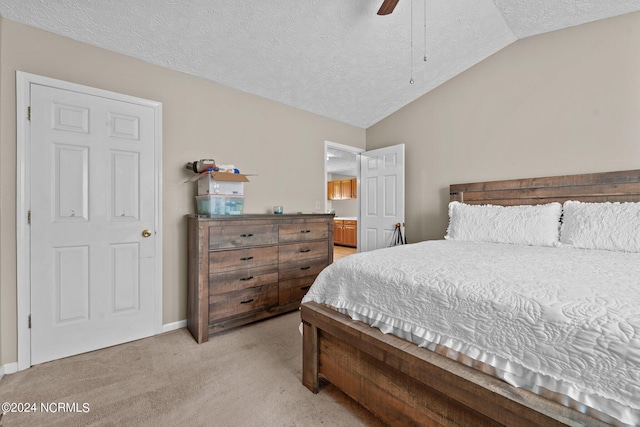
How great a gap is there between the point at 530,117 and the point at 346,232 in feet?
18.2

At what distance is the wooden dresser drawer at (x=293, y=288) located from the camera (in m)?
2.93

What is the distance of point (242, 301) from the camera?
261 cm

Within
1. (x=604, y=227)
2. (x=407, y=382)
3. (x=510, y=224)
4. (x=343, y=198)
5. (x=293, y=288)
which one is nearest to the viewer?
(x=407, y=382)

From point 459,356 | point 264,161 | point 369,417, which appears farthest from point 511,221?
point 264,161

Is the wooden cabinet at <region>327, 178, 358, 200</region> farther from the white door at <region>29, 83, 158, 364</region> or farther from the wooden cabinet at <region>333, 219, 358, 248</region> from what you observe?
the white door at <region>29, 83, 158, 364</region>

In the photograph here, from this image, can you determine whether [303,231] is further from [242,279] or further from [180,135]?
[180,135]

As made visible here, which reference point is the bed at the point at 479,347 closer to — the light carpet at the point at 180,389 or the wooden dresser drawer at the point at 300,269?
the light carpet at the point at 180,389

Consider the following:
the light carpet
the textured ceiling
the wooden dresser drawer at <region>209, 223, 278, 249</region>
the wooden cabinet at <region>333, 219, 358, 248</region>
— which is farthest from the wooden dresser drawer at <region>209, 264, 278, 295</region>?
the wooden cabinet at <region>333, 219, 358, 248</region>

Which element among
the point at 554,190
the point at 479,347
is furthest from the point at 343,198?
the point at 479,347

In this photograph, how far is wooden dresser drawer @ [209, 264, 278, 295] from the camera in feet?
8.05

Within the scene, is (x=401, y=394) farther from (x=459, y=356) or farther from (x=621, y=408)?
(x=621, y=408)

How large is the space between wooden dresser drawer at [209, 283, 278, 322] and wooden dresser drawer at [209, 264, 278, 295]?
0.14 ft

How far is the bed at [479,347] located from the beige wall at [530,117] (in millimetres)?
885

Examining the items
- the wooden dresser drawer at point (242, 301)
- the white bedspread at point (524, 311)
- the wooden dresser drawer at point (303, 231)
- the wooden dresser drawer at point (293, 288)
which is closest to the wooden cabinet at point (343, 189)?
the wooden dresser drawer at point (303, 231)
